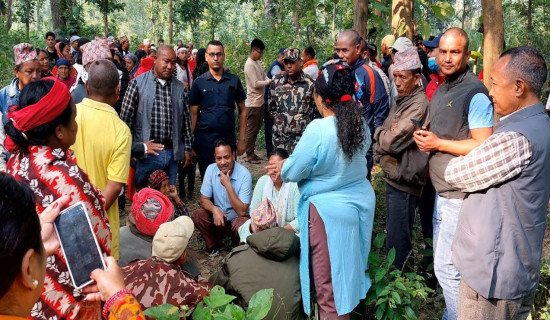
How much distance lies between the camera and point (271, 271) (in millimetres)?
3318

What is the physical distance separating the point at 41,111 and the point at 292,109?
3.68 meters

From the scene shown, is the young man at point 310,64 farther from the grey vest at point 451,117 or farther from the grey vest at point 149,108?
the grey vest at point 451,117

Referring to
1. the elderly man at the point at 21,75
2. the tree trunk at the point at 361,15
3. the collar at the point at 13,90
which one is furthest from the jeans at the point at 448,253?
the collar at the point at 13,90

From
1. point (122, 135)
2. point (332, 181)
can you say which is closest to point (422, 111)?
point (332, 181)

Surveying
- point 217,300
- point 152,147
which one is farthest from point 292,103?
point 217,300

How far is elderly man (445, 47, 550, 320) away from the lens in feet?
7.02

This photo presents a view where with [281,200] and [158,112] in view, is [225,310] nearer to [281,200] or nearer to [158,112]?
[281,200]

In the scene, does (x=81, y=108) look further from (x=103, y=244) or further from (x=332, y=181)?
(x=332, y=181)

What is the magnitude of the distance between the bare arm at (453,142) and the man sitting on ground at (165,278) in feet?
5.37

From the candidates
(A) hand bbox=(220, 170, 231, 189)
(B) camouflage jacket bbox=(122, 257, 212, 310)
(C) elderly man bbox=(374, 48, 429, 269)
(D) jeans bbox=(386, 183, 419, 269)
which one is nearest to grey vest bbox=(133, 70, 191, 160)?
(A) hand bbox=(220, 170, 231, 189)

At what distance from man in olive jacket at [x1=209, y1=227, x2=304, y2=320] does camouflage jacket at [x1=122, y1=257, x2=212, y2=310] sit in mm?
363

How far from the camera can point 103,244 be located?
6.36ft

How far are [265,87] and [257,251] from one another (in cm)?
482

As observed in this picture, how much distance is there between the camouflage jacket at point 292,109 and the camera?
17.6 ft
